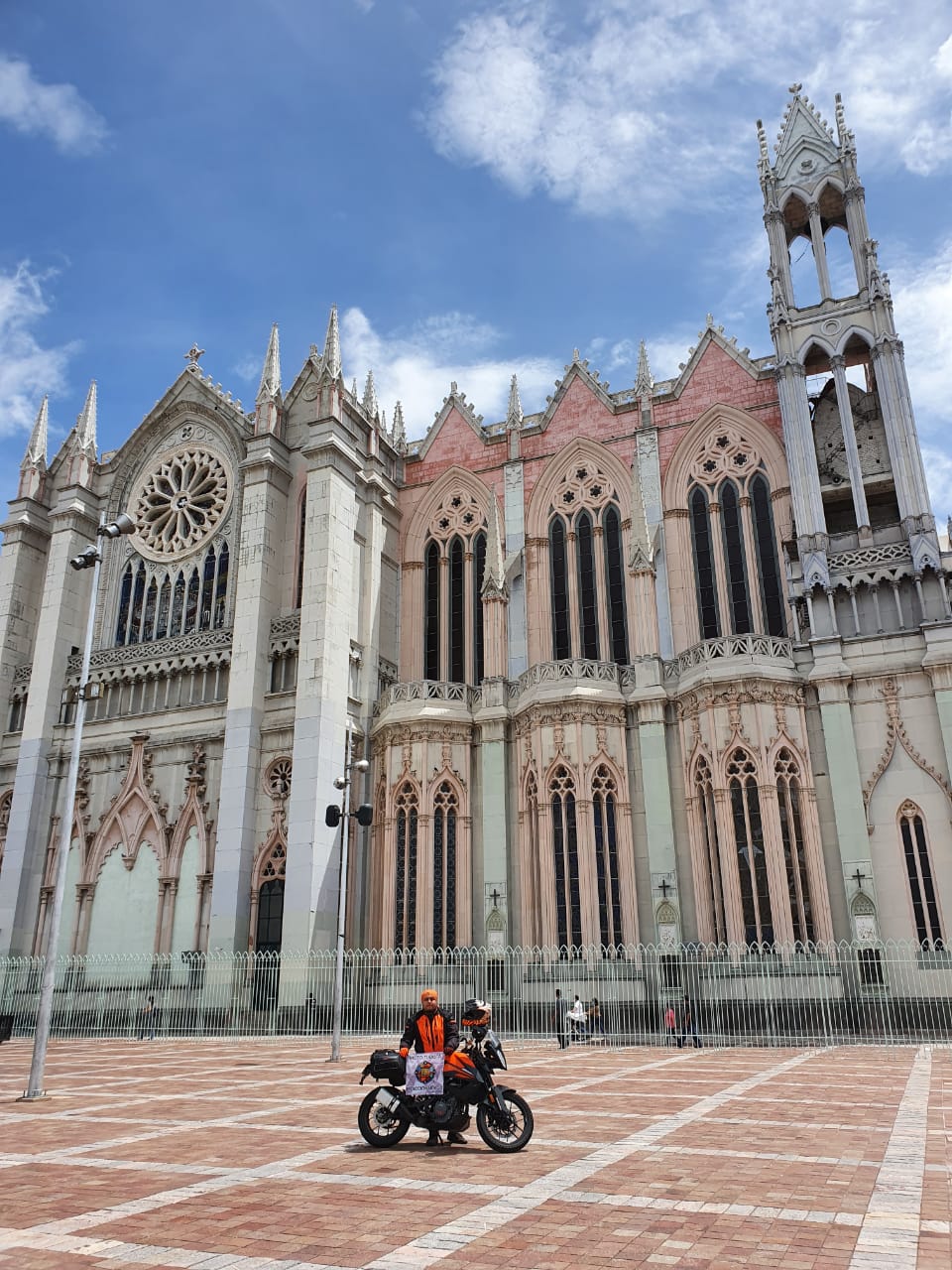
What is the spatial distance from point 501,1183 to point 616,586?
1075 inches

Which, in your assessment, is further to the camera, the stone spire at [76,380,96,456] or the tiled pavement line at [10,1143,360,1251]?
the stone spire at [76,380,96,456]

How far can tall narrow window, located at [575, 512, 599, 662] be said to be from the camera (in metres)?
33.2

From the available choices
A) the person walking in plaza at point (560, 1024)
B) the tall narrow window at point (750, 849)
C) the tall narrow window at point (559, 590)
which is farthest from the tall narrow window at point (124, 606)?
the tall narrow window at point (750, 849)

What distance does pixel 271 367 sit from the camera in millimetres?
37250

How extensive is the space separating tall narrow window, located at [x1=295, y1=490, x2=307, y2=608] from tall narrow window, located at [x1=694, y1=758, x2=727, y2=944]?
14317mm

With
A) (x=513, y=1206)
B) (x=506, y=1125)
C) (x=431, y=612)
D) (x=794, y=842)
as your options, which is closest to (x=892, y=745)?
(x=794, y=842)

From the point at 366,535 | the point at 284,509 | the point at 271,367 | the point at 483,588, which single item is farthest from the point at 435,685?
the point at 271,367

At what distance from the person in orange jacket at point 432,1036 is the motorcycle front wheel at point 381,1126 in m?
0.34

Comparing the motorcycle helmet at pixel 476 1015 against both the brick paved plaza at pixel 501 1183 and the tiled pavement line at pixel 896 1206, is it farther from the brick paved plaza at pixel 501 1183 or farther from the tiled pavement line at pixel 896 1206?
the tiled pavement line at pixel 896 1206

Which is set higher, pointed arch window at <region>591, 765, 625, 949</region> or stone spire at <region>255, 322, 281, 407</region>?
stone spire at <region>255, 322, 281, 407</region>

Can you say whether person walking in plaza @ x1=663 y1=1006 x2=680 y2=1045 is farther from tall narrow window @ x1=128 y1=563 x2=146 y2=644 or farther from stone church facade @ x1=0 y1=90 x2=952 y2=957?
tall narrow window @ x1=128 y1=563 x2=146 y2=644

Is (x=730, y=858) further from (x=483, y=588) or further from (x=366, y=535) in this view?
(x=366, y=535)

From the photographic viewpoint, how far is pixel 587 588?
3409cm

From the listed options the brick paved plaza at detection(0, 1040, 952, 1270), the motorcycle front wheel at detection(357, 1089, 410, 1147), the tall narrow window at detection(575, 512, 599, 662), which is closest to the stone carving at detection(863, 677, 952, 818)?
the tall narrow window at detection(575, 512, 599, 662)
